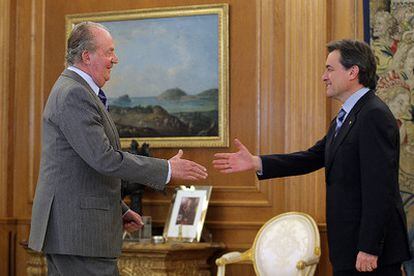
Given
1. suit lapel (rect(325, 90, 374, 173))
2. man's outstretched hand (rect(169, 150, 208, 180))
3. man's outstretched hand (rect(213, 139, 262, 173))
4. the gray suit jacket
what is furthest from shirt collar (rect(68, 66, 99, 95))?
suit lapel (rect(325, 90, 374, 173))

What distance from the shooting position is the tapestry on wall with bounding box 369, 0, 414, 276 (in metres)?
5.76

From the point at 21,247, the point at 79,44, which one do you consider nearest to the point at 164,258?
the point at 21,247

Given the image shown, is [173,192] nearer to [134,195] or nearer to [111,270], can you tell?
[134,195]

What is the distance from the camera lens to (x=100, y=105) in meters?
3.73

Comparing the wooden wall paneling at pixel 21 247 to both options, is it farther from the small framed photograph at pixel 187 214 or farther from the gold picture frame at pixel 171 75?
the small framed photograph at pixel 187 214

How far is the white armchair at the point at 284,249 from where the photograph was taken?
5.68 metres

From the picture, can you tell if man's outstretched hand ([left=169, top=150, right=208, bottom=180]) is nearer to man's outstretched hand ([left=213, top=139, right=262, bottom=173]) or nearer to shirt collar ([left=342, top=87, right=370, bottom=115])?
man's outstretched hand ([left=213, top=139, right=262, bottom=173])

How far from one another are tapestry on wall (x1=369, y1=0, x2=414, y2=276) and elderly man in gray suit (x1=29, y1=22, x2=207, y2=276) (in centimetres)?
256

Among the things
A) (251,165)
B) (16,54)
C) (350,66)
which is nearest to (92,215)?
(251,165)

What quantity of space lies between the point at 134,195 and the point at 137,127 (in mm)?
676

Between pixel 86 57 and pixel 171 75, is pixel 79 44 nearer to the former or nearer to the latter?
pixel 86 57

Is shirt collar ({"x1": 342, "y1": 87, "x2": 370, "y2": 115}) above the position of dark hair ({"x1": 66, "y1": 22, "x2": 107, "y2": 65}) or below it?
below

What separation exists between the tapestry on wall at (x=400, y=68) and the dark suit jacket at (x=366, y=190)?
198cm

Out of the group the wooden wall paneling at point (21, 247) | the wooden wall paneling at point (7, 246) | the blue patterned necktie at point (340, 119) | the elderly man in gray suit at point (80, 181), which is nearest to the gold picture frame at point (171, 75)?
the wooden wall paneling at point (21, 247)
